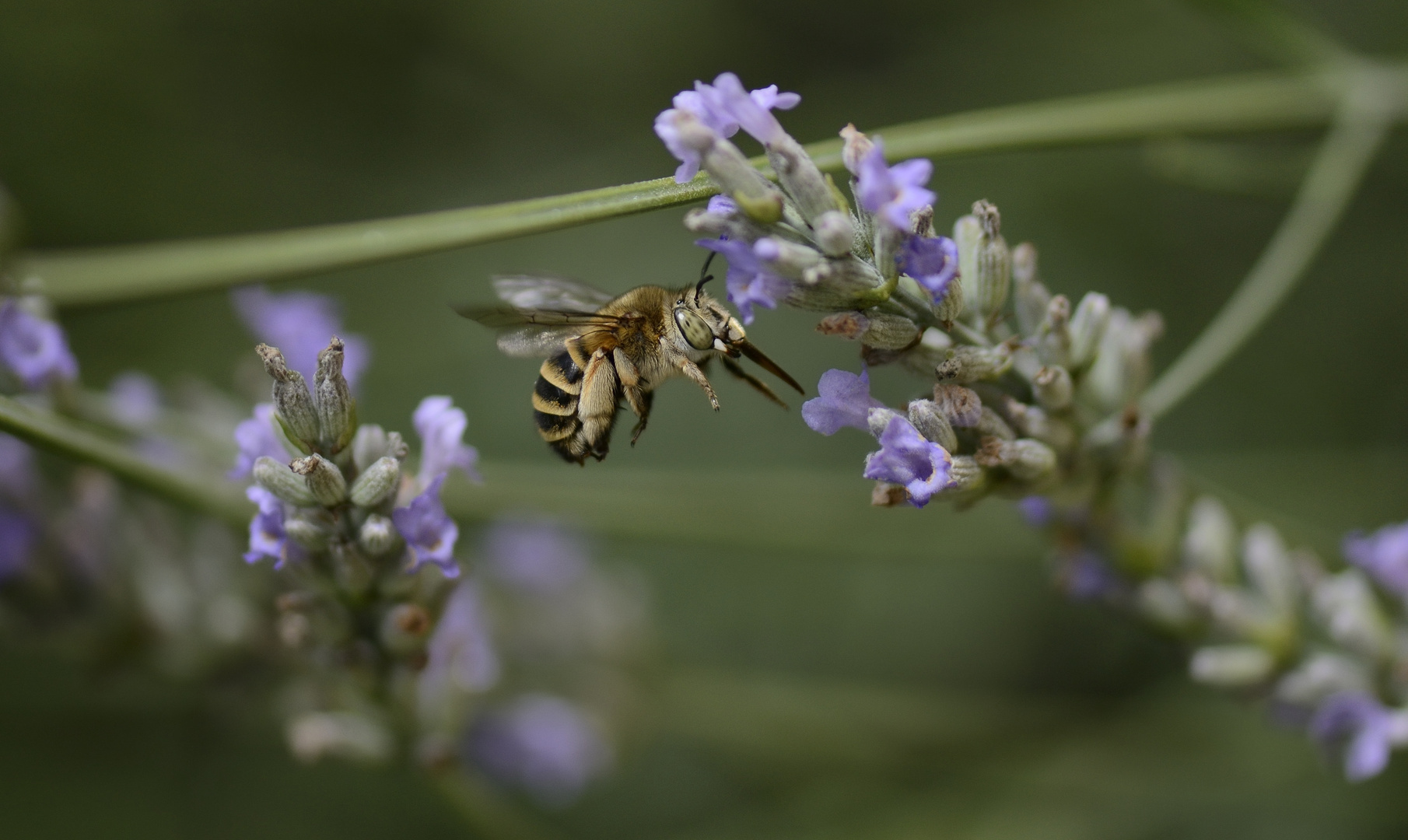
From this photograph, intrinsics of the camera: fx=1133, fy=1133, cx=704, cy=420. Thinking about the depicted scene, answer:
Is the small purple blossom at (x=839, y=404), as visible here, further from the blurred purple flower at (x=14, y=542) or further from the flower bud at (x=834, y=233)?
the blurred purple flower at (x=14, y=542)

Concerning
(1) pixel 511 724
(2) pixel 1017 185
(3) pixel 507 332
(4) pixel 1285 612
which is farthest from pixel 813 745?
(2) pixel 1017 185

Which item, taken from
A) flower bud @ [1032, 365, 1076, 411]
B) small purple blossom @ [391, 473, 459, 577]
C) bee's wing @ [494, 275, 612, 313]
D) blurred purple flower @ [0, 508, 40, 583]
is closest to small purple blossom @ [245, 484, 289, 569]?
small purple blossom @ [391, 473, 459, 577]

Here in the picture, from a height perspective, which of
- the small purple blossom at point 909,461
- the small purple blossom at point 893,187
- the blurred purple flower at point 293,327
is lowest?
the small purple blossom at point 909,461

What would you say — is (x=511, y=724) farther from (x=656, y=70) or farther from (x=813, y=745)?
(x=656, y=70)

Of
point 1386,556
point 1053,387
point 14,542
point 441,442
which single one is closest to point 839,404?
point 1053,387

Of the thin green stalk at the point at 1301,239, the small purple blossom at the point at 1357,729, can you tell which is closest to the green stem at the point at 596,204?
the thin green stalk at the point at 1301,239

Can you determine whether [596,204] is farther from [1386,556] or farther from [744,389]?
[744,389]

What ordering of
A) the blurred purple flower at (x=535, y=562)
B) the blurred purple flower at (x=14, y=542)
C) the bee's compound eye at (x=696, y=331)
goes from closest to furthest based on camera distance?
the bee's compound eye at (x=696, y=331) → the blurred purple flower at (x=14, y=542) → the blurred purple flower at (x=535, y=562)
